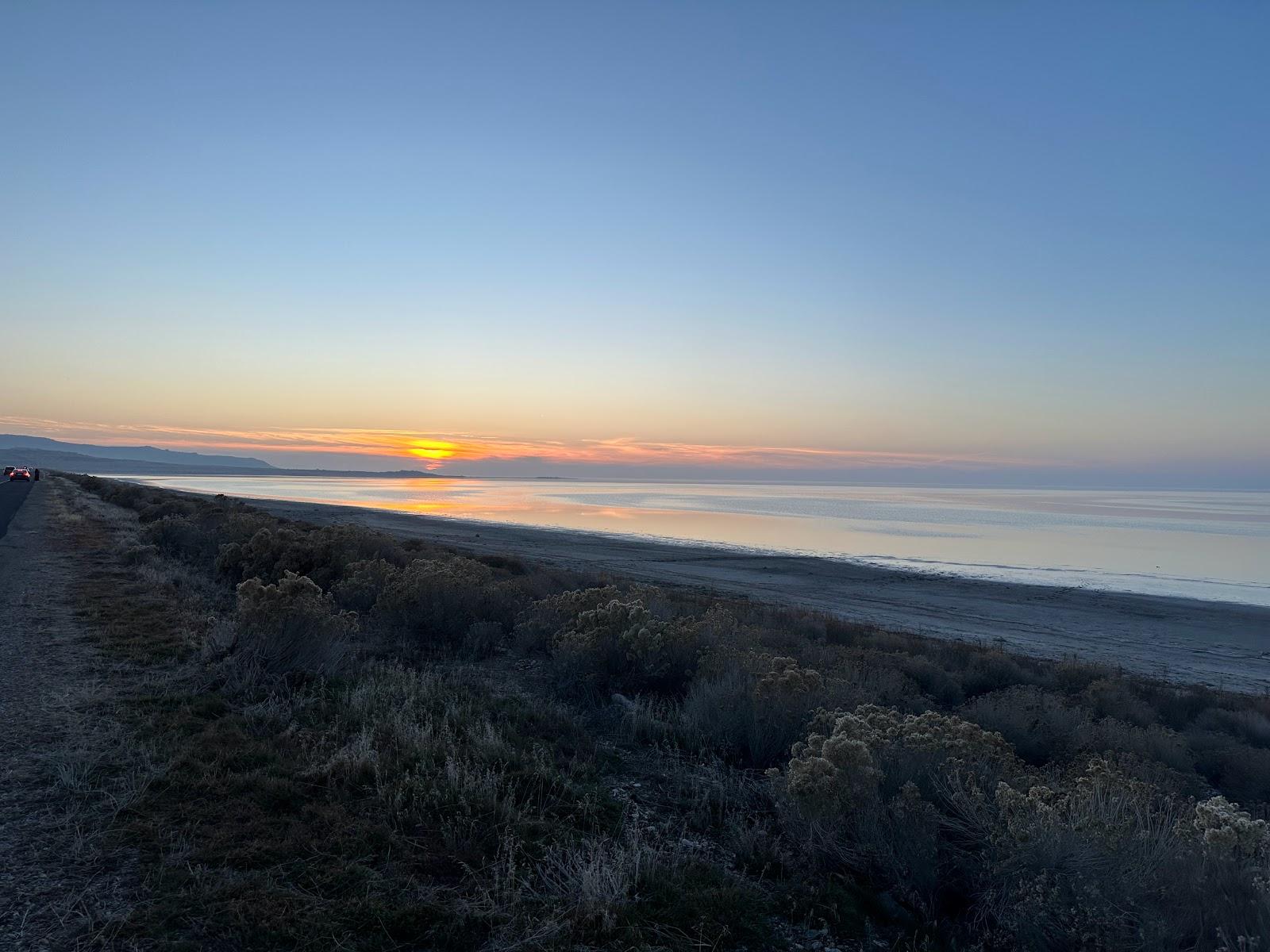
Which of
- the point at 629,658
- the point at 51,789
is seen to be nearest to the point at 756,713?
the point at 629,658

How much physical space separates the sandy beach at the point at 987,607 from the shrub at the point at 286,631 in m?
14.3

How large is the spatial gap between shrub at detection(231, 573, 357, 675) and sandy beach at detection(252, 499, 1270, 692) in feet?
47.0

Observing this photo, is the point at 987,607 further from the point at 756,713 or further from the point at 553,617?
the point at 756,713

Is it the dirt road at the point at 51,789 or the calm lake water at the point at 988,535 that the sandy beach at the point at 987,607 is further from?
the dirt road at the point at 51,789

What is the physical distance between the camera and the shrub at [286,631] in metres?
7.92

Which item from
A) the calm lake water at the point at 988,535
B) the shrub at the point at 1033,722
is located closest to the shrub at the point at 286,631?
the shrub at the point at 1033,722

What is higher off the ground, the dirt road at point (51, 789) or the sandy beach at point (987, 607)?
the dirt road at point (51, 789)

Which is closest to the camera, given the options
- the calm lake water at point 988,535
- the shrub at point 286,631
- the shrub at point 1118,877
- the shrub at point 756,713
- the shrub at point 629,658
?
the shrub at point 1118,877

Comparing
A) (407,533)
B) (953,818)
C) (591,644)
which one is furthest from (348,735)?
(407,533)

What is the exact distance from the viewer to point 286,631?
26.7 feet

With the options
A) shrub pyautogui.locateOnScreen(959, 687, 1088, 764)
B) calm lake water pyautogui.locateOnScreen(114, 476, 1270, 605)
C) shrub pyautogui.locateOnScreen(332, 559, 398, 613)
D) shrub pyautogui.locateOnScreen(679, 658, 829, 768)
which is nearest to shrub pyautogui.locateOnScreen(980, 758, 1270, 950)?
shrub pyautogui.locateOnScreen(679, 658, 829, 768)

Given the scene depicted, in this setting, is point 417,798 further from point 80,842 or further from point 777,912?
point 777,912

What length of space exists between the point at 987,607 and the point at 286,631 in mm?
21075

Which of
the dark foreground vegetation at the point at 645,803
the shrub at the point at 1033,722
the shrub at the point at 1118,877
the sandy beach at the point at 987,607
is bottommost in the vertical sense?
the sandy beach at the point at 987,607
